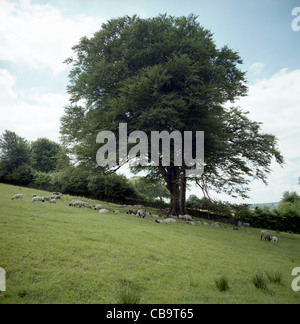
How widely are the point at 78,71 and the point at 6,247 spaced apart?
21854 mm

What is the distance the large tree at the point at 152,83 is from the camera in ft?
→ 54.6

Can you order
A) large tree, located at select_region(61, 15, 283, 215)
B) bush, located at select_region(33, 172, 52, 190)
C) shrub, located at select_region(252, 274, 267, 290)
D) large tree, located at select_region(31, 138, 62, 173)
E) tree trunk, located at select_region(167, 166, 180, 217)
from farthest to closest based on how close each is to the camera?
large tree, located at select_region(31, 138, 62, 173) → bush, located at select_region(33, 172, 52, 190) → tree trunk, located at select_region(167, 166, 180, 217) → large tree, located at select_region(61, 15, 283, 215) → shrub, located at select_region(252, 274, 267, 290)

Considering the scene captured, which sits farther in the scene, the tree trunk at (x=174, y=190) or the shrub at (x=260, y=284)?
the tree trunk at (x=174, y=190)

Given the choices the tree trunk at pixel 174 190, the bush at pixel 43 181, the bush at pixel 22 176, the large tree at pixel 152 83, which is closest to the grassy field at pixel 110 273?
the large tree at pixel 152 83

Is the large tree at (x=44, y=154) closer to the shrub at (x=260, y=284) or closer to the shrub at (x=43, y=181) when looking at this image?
the shrub at (x=43, y=181)

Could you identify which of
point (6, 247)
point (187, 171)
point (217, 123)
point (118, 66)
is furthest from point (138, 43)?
point (6, 247)

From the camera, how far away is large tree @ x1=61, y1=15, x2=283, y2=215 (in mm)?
16656

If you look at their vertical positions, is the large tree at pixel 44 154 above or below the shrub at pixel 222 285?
above

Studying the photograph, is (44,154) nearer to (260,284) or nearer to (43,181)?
(43,181)

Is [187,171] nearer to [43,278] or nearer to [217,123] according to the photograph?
[217,123]

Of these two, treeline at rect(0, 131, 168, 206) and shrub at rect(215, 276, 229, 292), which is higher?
treeline at rect(0, 131, 168, 206)

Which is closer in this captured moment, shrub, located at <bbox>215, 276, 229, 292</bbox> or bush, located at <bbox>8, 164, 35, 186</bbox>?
shrub, located at <bbox>215, 276, 229, 292</bbox>

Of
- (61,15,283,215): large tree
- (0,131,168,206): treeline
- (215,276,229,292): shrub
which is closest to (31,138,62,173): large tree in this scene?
(0,131,168,206): treeline

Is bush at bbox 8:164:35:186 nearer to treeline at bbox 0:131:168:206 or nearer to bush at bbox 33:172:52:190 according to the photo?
treeline at bbox 0:131:168:206
